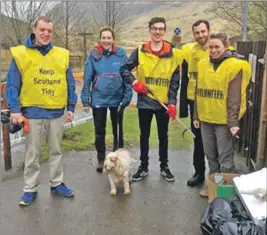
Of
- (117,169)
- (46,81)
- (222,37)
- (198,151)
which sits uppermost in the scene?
(222,37)

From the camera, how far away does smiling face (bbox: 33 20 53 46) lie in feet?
14.1

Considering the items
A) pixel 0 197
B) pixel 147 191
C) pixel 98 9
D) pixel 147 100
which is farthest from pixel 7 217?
pixel 98 9

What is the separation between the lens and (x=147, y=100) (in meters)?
5.00

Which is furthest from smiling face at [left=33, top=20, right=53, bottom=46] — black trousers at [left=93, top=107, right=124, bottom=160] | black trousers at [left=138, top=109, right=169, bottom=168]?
black trousers at [left=138, top=109, right=169, bottom=168]

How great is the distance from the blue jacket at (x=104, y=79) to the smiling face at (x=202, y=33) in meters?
1.02

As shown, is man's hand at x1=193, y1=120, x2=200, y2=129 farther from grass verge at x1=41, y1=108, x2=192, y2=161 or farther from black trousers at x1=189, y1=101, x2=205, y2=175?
grass verge at x1=41, y1=108, x2=192, y2=161

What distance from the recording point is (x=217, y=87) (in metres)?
4.25

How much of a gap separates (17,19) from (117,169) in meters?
7.25

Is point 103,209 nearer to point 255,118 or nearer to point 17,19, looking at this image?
point 255,118

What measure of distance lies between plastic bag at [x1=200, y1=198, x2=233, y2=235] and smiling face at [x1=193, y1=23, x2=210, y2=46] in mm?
1819

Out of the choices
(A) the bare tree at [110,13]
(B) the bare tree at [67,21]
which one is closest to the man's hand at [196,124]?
(B) the bare tree at [67,21]

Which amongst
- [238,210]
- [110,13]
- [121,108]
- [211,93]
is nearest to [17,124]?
[121,108]

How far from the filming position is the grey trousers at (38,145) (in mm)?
4484

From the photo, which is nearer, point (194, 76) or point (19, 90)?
point (19, 90)
